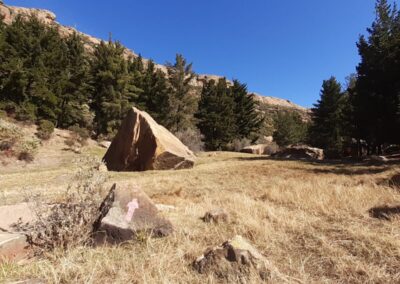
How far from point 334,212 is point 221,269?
255cm

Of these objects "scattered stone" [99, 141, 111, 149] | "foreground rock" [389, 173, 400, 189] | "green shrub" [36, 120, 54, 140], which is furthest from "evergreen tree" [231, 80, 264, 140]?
"foreground rock" [389, 173, 400, 189]

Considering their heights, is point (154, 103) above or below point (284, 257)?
above

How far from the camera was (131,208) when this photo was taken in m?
3.86

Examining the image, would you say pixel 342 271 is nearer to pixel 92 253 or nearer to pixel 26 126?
pixel 92 253

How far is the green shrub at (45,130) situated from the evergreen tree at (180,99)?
36.4 feet

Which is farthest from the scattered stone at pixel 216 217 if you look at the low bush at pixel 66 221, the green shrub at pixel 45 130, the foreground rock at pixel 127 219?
the green shrub at pixel 45 130

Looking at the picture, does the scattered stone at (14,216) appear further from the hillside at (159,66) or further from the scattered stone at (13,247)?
the hillside at (159,66)

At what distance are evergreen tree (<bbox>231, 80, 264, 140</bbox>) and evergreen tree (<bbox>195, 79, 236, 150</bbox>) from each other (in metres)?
2.68

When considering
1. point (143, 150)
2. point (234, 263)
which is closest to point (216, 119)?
point (143, 150)

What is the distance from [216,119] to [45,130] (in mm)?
16434

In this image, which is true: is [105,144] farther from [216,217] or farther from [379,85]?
[216,217]

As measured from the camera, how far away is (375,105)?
19578mm

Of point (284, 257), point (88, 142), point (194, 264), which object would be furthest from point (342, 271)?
point (88, 142)

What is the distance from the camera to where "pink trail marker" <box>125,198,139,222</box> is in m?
3.75
